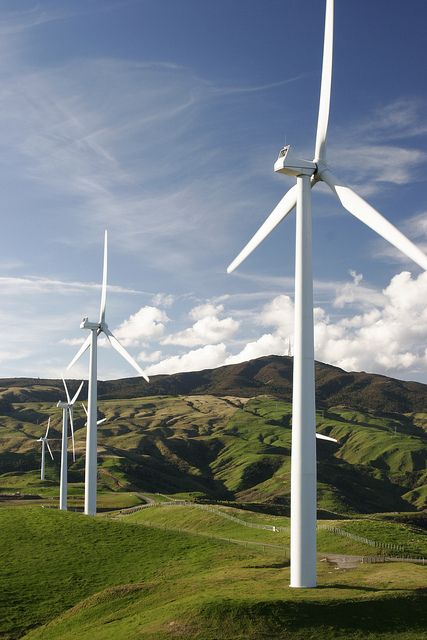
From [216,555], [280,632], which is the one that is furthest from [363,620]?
[216,555]

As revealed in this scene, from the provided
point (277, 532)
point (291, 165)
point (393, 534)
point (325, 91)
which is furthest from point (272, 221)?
point (277, 532)

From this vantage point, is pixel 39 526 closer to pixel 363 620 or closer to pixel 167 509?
pixel 167 509

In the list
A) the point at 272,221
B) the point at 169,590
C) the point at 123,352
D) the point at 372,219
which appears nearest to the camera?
the point at 372,219

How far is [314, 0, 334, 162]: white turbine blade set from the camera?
172 ft

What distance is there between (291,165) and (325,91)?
21.5 feet

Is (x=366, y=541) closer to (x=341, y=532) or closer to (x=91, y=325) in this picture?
(x=341, y=532)

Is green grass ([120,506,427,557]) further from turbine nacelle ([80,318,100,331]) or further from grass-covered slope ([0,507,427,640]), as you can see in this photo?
turbine nacelle ([80,318,100,331])

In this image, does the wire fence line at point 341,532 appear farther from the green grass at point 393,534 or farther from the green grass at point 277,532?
the green grass at point 393,534

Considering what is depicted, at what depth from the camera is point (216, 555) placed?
83500 mm

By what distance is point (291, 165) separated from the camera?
54.5 m

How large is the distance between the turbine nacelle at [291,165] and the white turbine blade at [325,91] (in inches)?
43.9

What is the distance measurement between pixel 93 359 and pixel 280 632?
214ft

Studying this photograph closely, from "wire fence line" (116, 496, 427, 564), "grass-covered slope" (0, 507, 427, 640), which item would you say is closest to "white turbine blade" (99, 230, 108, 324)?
"grass-covered slope" (0, 507, 427, 640)

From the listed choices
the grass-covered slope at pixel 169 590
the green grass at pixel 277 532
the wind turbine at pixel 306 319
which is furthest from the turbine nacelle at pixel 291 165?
the green grass at pixel 277 532
